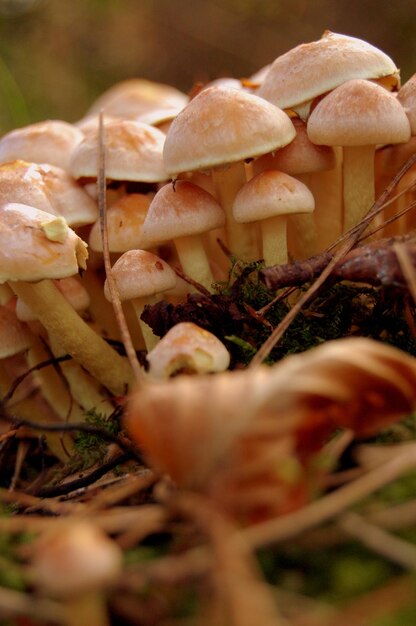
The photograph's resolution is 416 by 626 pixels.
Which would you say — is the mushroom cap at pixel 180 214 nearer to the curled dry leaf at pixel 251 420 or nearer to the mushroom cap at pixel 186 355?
the mushroom cap at pixel 186 355

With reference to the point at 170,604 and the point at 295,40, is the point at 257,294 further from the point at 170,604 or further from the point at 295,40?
the point at 295,40

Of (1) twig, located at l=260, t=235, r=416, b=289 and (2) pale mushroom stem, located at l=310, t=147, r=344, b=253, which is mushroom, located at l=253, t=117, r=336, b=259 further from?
(1) twig, located at l=260, t=235, r=416, b=289

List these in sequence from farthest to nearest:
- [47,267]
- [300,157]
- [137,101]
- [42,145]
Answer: [137,101], [42,145], [300,157], [47,267]

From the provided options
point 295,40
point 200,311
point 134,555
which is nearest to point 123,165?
point 200,311

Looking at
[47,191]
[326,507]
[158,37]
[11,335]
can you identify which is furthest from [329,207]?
[158,37]

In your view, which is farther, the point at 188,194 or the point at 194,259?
the point at 194,259

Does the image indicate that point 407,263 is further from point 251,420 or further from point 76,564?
point 76,564

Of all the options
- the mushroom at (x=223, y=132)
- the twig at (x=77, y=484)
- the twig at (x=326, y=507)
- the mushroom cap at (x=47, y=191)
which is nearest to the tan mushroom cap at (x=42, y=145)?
the mushroom cap at (x=47, y=191)

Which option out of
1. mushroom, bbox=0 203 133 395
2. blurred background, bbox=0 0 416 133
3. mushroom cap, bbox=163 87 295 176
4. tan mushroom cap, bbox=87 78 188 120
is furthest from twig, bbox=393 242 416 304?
blurred background, bbox=0 0 416 133
